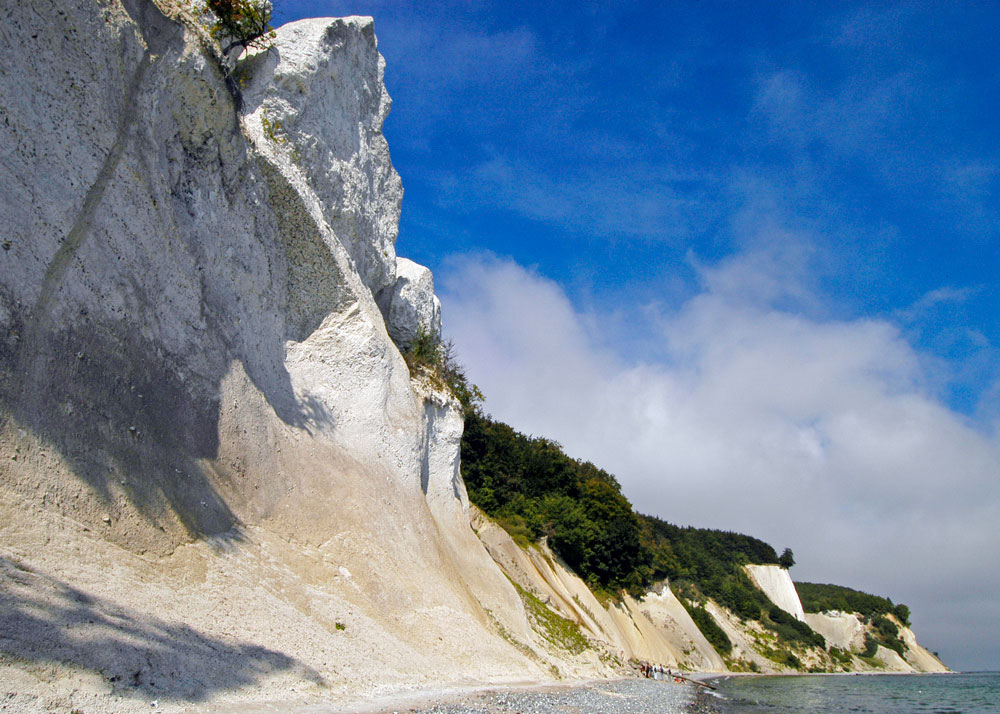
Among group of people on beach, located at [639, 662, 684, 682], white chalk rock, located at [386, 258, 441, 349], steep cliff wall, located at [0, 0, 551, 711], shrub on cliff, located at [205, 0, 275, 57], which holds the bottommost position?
group of people on beach, located at [639, 662, 684, 682]

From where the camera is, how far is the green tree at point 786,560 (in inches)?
3160

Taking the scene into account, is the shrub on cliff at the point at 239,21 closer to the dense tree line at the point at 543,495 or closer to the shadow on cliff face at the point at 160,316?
the shadow on cliff face at the point at 160,316

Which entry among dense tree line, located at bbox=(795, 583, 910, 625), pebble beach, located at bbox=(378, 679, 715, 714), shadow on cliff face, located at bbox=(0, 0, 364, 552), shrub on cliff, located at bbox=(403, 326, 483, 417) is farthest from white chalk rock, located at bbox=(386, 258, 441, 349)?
dense tree line, located at bbox=(795, 583, 910, 625)

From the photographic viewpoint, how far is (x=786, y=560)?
268ft

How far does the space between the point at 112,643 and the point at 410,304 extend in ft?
64.0

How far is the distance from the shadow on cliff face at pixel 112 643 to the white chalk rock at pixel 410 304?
57.3 ft

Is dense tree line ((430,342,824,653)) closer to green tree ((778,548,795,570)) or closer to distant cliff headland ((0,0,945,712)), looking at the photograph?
distant cliff headland ((0,0,945,712))

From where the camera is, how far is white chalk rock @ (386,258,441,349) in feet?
83.9

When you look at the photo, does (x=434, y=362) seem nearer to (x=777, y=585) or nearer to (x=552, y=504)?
(x=552, y=504)

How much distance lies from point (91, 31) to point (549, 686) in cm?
1713

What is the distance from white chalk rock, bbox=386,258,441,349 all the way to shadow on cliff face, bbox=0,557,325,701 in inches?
687

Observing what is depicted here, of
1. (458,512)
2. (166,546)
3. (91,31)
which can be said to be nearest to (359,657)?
(166,546)

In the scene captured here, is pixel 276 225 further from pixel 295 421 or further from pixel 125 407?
pixel 125 407

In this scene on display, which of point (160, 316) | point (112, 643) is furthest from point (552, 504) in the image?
point (112, 643)
